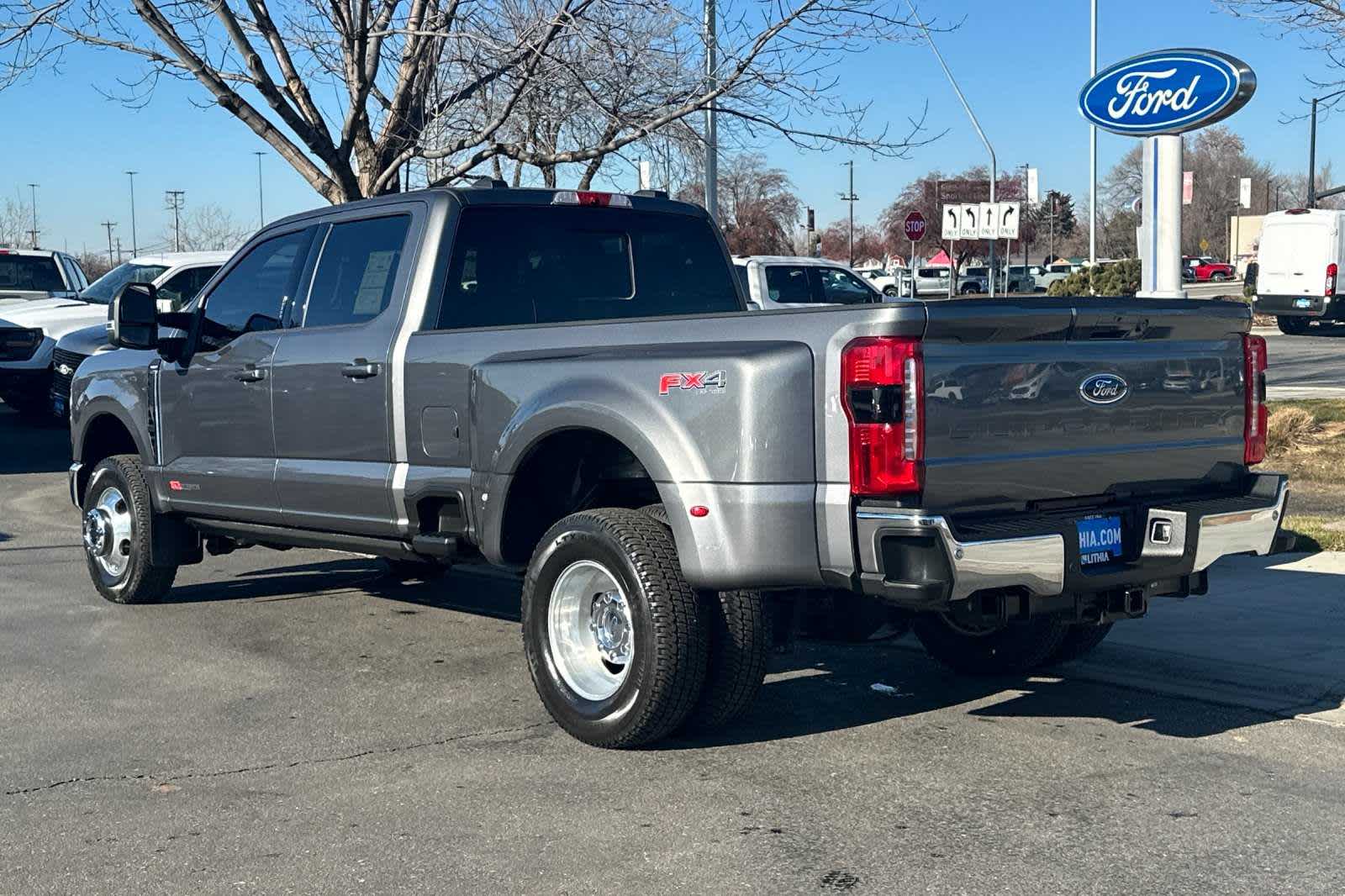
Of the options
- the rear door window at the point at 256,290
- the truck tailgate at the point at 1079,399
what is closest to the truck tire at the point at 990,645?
the truck tailgate at the point at 1079,399

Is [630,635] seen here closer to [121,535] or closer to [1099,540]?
[1099,540]

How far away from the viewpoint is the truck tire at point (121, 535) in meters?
8.34

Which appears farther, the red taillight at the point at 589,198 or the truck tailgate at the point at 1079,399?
the red taillight at the point at 589,198

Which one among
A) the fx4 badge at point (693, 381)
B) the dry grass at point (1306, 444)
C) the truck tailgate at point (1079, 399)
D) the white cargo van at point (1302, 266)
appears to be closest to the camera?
the truck tailgate at point (1079, 399)

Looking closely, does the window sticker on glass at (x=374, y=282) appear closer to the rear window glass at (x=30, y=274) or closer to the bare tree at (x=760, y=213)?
the rear window glass at (x=30, y=274)

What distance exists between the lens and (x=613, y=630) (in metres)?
5.83

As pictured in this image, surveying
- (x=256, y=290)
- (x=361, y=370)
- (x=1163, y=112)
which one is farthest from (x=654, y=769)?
(x=1163, y=112)

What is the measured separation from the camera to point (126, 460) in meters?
8.51

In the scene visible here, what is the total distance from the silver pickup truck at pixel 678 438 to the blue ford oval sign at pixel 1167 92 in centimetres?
428

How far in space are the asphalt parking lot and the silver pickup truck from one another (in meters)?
0.40

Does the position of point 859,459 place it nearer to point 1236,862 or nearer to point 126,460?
point 1236,862

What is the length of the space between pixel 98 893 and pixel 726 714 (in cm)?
220

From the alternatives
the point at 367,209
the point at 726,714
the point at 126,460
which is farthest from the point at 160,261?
the point at 726,714

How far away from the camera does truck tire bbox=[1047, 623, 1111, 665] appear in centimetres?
664
